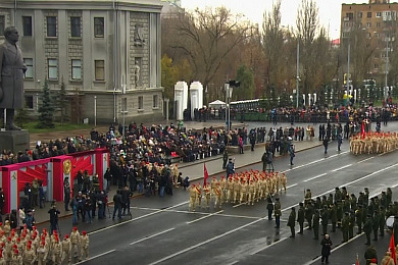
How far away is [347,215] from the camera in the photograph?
87.6ft

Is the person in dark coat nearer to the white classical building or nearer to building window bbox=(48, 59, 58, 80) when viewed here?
the white classical building

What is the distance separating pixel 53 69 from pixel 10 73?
84.5ft

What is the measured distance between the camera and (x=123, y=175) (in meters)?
35.5

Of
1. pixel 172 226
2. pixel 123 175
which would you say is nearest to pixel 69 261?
pixel 172 226

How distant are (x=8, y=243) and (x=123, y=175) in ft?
42.9

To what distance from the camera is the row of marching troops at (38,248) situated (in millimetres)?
22531

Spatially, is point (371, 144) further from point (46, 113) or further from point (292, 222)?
point (292, 222)

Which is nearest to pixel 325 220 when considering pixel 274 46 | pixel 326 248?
pixel 326 248

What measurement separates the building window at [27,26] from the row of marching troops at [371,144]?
2581 centimetres

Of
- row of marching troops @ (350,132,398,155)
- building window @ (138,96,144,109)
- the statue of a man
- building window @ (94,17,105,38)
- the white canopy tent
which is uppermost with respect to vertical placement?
building window @ (94,17,105,38)

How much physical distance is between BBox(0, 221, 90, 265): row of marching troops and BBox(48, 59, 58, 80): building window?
37320mm

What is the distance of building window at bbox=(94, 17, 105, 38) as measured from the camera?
196 ft

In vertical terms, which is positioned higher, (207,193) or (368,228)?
(207,193)

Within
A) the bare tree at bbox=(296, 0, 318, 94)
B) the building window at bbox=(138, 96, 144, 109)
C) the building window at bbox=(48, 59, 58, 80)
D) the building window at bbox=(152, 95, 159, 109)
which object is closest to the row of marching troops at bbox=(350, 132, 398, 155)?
the building window at bbox=(138, 96, 144, 109)
